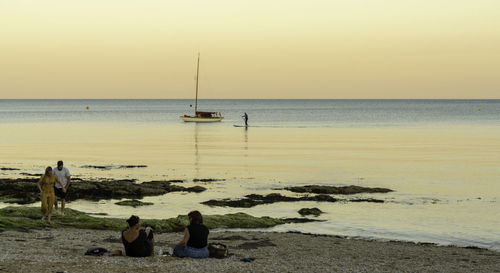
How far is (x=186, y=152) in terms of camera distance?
7081cm

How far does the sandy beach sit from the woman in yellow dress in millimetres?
1365

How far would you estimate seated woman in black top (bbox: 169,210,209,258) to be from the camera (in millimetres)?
A: 18891

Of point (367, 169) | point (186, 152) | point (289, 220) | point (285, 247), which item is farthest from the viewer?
point (186, 152)

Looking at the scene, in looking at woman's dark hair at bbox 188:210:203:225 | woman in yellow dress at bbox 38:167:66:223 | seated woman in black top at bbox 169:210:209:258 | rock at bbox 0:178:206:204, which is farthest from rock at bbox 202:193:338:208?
woman's dark hair at bbox 188:210:203:225

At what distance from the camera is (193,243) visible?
62.7 feet

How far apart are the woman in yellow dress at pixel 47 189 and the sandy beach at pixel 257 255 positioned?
137 centimetres

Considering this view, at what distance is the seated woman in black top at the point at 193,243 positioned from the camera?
1889cm

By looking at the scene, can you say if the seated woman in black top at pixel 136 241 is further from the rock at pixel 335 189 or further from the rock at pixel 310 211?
the rock at pixel 335 189

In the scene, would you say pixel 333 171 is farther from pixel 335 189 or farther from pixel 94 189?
pixel 94 189

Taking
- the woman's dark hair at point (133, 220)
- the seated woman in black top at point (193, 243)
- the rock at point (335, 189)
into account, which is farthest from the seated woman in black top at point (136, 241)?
the rock at point (335, 189)

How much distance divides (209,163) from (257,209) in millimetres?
23906

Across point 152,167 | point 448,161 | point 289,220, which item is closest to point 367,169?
point 448,161

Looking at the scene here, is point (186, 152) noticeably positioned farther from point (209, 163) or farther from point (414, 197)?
point (414, 197)

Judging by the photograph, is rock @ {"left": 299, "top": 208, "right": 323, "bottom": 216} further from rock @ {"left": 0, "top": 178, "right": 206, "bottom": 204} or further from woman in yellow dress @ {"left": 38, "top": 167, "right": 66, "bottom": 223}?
woman in yellow dress @ {"left": 38, "top": 167, "right": 66, "bottom": 223}
